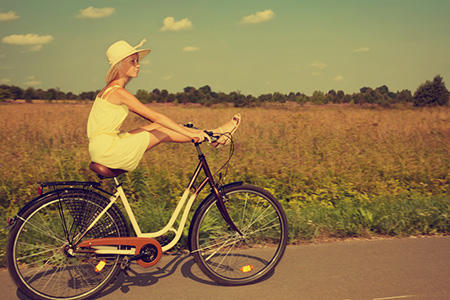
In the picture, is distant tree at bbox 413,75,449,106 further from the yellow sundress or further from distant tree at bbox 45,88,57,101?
the yellow sundress

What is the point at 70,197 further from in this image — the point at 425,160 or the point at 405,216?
the point at 425,160

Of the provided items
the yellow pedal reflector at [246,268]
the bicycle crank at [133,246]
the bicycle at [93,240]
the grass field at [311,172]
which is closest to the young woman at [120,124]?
the bicycle at [93,240]

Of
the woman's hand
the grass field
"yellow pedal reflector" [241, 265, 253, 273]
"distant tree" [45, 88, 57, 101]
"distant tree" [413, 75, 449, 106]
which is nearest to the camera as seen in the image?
the woman's hand

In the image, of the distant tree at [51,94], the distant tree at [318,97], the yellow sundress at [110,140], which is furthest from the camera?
the distant tree at [318,97]

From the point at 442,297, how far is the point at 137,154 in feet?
8.88

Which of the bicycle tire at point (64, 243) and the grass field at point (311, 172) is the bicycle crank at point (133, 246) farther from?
the grass field at point (311, 172)

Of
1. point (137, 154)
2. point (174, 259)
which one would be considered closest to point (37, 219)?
A: point (137, 154)

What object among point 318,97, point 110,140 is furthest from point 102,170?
point 318,97

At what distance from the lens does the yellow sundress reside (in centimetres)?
327

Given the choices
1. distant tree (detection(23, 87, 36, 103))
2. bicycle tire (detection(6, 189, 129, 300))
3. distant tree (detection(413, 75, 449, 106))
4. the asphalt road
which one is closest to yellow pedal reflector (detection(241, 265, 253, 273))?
the asphalt road

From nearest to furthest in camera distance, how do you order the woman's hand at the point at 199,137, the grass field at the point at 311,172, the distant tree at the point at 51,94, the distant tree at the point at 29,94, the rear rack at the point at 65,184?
1. the rear rack at the point at 65,184
2. the woman's hand at the point at 199,137
3. the grass field at the point at 311,172
4. the distant tree at the point at 51,94
5. the distant tree at the point at 29,94

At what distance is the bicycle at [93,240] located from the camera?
3.23 metres

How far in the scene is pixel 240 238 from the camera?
12.9 ft

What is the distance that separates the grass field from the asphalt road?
54 centimetres
